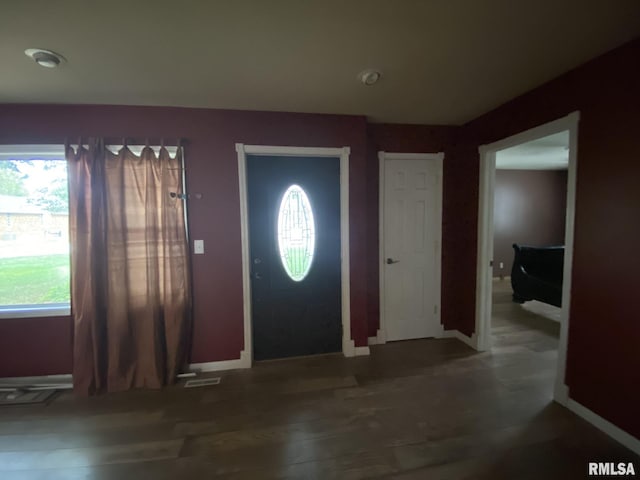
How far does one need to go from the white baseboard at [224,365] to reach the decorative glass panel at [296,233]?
0.91 metres

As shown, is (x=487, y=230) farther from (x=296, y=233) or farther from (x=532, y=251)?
(x=532, y=251)

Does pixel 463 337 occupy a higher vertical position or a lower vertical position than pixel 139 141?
lower

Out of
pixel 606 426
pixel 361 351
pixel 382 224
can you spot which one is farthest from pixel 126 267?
pixel 606 426

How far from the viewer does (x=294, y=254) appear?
108 inches

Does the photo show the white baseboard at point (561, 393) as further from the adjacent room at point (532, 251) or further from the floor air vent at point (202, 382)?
the floor air vent at point (202, 382)

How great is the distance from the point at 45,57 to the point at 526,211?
25.6ft

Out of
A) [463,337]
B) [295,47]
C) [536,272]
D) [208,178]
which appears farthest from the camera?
[536,272]

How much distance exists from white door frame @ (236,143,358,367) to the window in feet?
5.13

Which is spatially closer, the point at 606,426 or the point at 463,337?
the point at 606,426

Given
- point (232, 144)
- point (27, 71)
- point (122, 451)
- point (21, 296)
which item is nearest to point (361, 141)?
point (232, 144)

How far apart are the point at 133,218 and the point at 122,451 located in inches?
67.6

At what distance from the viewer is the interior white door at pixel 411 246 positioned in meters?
3.06

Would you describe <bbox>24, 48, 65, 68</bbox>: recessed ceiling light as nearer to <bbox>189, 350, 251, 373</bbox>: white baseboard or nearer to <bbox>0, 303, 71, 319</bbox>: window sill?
<bbox>0, 303, 71, 319</bbox>: window sill

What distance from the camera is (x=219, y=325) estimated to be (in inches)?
103
